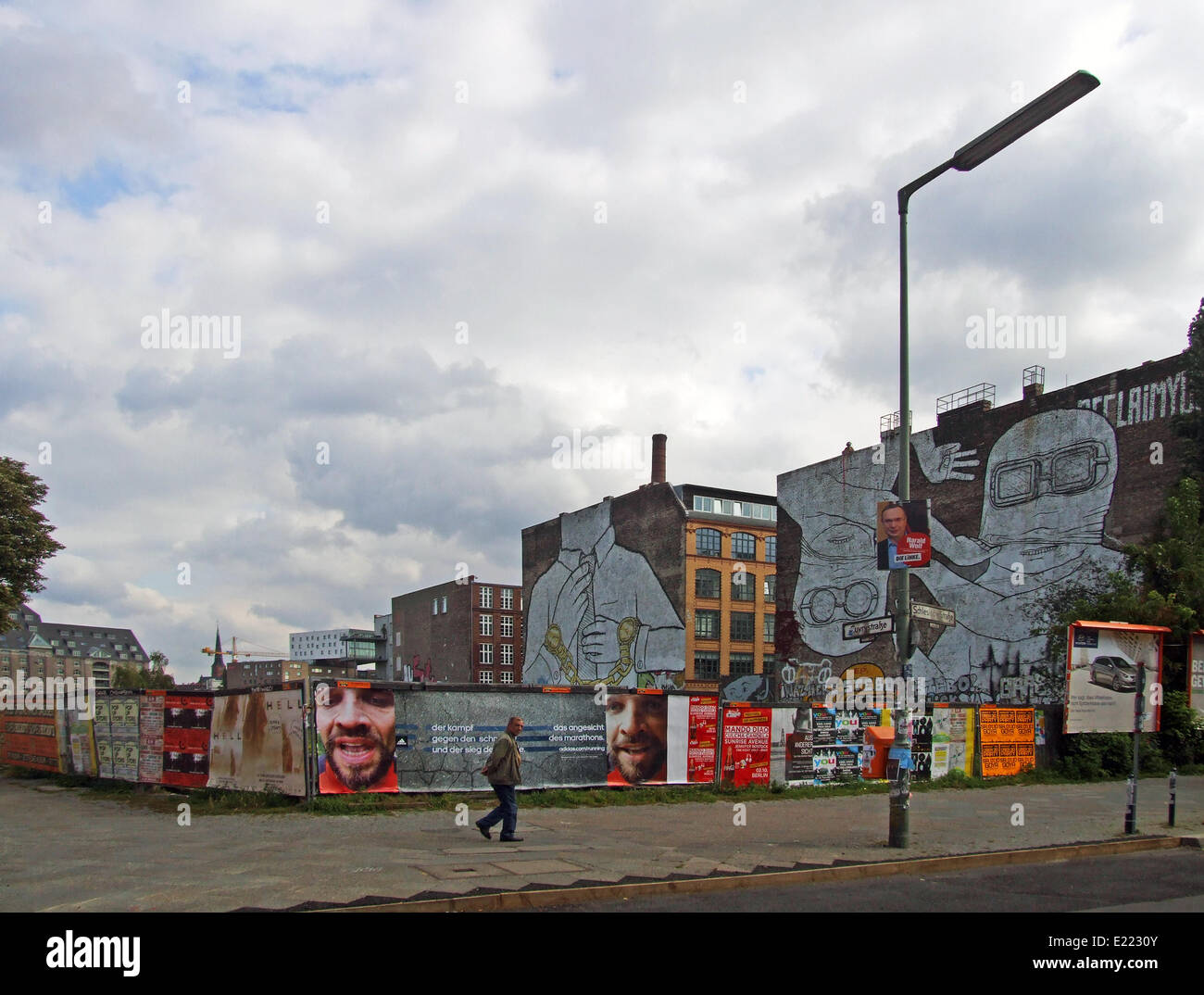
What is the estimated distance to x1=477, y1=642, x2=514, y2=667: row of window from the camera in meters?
106

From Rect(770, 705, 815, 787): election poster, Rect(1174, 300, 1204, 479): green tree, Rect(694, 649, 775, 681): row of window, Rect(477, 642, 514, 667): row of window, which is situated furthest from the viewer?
Rect(477, 642, 514, 667): row of window

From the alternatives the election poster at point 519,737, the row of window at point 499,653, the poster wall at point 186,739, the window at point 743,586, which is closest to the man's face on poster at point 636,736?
the election poster at point 519,737

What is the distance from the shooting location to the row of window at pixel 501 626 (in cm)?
10769

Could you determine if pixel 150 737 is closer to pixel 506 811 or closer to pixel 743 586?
pixel 506 811

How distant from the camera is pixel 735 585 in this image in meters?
64.4

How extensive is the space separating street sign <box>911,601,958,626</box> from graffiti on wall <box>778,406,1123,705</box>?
64.2 feet

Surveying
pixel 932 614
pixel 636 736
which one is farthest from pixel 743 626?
pixel 932 614

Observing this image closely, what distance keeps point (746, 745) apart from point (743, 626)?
4448 centimetres

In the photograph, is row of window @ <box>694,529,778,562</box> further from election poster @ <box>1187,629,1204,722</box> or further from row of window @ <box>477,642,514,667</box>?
row of window @ <box>477,642,514,667</box>

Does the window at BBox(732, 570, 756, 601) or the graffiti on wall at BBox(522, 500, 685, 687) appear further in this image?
the window at BBox(732, 570, 756, 601)

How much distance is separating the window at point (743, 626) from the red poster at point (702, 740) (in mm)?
44071

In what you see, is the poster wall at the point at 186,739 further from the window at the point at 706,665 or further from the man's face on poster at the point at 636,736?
the window at the point at 706,665

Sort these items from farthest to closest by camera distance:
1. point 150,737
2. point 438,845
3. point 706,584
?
1. point 706,584
2. point 150,737
3. point 438,845

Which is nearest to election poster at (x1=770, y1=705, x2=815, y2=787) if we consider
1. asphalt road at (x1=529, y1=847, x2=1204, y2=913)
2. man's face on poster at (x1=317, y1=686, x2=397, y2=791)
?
man's face on poster at (x1=317, y1=686, x2=397, y2=791)
